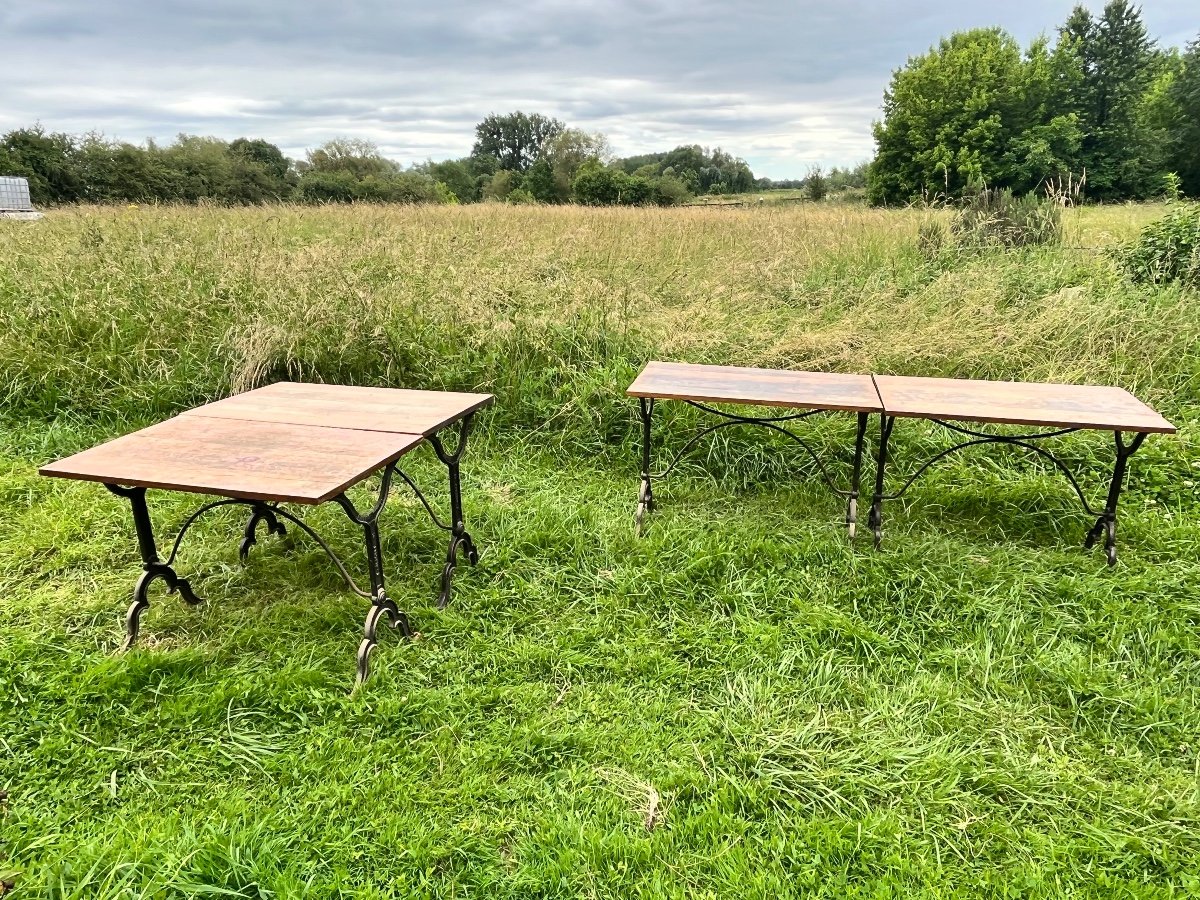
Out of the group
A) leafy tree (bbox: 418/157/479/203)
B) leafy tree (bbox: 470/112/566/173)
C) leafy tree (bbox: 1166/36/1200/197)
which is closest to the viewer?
leafy tree (bbox: 1166/36/1200/197)

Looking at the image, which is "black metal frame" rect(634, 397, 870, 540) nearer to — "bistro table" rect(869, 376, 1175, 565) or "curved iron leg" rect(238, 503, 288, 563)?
"bistro table" rect(869, 376, 1175, 565)

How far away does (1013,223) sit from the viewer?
6102 mm

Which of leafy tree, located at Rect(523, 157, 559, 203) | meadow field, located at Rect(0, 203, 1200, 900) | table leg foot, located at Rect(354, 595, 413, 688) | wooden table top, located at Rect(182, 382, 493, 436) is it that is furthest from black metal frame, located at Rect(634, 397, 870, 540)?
leafy tree, located at Rect(523, 157, 559, 203)

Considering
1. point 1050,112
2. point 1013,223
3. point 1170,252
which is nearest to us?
point 1170,252

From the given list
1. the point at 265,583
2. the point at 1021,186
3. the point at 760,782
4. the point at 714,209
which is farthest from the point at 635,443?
the point at 1021,186

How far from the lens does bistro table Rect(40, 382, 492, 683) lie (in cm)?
195

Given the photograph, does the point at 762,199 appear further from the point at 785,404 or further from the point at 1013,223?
the point at 785,404

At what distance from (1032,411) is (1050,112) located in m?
38.3

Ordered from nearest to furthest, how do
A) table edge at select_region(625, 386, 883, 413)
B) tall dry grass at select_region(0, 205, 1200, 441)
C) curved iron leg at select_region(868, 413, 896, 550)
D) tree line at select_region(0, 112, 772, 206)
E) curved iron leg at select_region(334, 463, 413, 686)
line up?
curved iron leg at select_region(334, 463, 413, 686) < table edge at select_region(625, 386, 883, 413) < curved iron leg at select_region(868, 413, 896, 550) < tall dry grass at select_region(0, 205, 1200, 441) < tree line at select_region(0, 112, 772, 206)

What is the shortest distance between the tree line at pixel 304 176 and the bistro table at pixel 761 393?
828 cm

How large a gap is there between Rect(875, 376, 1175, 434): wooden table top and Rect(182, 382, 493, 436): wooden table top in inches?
68.1

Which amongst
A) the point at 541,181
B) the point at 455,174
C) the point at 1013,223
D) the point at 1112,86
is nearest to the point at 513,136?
the point at 455,174

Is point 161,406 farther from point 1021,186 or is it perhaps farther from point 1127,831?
point 1021,186

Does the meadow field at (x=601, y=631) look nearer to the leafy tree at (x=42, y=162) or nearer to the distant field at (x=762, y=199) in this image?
the distant field at (x=762, y=199)
